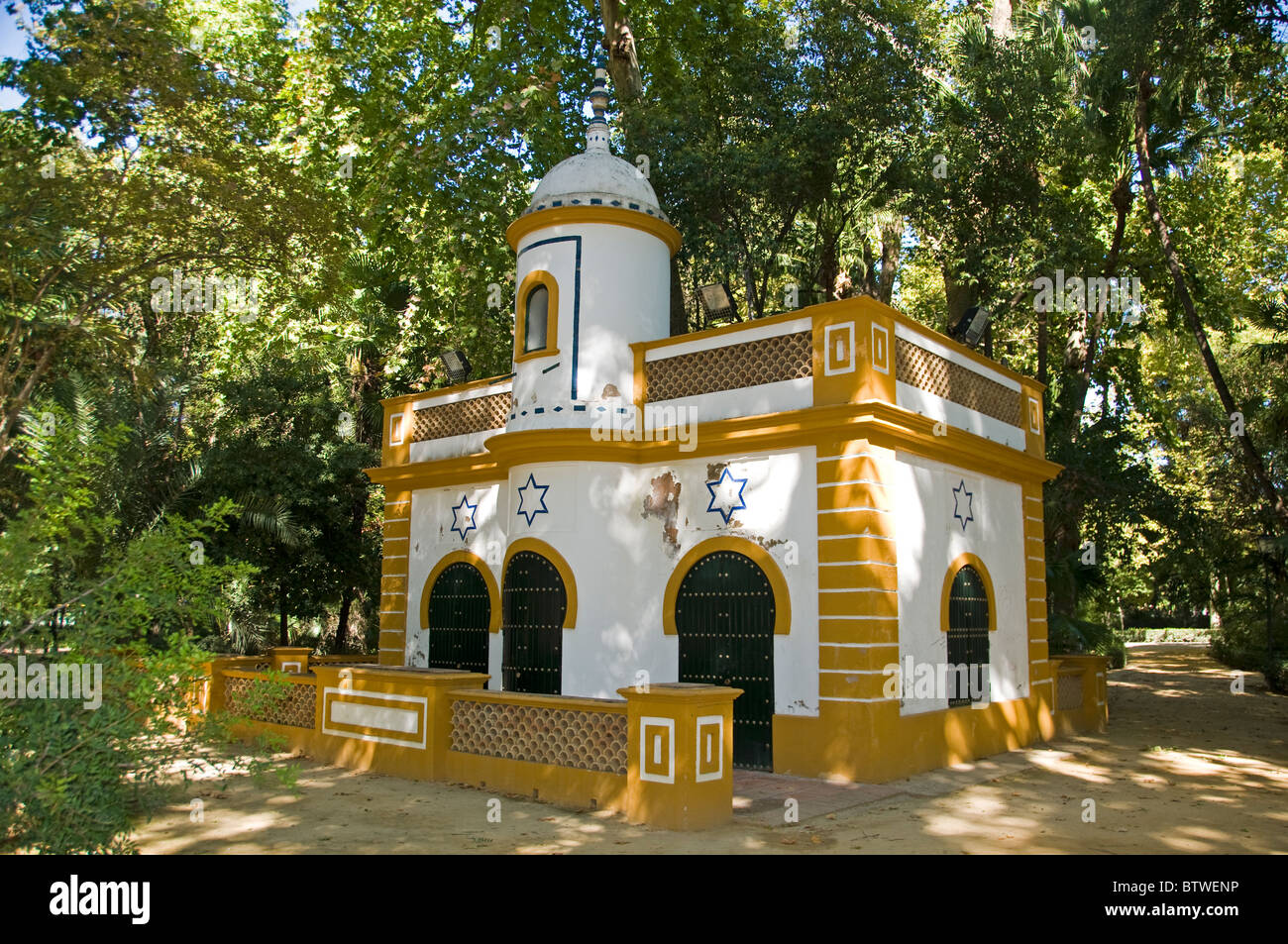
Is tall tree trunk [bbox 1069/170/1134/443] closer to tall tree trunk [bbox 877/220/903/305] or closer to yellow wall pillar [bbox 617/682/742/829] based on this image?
tall tree trunk [bbox 877/220/903/305]

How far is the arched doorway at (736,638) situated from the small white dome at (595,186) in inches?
189

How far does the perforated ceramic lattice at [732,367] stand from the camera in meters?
11.0

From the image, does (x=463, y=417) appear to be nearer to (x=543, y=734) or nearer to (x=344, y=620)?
(x=543, y=734)

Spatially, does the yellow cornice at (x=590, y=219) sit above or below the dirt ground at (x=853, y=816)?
above

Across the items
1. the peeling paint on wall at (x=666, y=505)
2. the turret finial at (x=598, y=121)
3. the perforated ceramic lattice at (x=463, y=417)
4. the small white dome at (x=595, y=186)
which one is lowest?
the peeling paint on wall at (x=666, y=505)

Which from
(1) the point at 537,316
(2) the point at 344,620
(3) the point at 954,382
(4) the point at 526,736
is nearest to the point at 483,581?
(1) the point at 537,316

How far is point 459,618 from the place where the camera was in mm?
13656

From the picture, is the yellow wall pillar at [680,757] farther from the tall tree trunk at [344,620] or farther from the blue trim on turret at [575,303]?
the tall tree trunk at [344,620]

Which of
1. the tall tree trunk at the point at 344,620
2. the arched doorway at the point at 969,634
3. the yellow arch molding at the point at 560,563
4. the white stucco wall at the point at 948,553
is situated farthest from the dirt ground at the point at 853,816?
the tall tree trunk at the point at 344,620

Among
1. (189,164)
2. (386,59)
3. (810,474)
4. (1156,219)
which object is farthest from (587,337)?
(1156,219)

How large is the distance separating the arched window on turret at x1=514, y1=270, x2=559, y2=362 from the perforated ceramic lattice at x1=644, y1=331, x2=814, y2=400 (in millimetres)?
1320

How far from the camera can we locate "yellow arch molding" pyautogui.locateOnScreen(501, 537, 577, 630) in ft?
37.0

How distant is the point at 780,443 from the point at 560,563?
2.99m

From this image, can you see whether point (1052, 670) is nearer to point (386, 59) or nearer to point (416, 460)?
point (416, 460)
